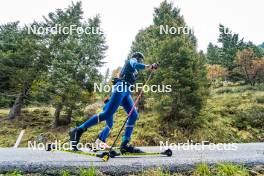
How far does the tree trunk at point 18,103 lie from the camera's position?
26812 millimetres

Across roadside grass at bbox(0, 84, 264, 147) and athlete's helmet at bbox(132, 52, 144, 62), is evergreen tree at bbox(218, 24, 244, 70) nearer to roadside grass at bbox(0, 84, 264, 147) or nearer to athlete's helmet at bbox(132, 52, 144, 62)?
roadside grass at bbox(0, 84, 264, 147)

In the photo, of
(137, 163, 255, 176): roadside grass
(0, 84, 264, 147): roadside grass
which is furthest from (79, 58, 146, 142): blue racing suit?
(0, 84, 264, 147): roadside grass

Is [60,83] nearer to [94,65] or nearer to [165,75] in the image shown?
[94,65]

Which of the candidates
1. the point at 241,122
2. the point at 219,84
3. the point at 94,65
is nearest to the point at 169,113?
the point at 241,122

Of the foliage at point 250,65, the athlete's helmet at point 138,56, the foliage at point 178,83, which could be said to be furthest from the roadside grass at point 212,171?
the foliage at point 250,65

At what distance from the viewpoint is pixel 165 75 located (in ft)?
50.2

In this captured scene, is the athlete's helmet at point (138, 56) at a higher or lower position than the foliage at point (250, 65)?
lower

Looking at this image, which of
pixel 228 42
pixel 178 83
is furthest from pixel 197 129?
pixel 228 42

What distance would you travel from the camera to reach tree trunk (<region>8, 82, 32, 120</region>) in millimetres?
26812

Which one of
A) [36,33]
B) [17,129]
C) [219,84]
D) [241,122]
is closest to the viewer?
[241,122]

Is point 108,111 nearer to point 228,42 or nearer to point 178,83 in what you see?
point 178,83

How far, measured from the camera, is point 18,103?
26984 mm

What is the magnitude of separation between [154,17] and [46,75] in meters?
11.5

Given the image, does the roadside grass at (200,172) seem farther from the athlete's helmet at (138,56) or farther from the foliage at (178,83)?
the foliage at (178,83)
